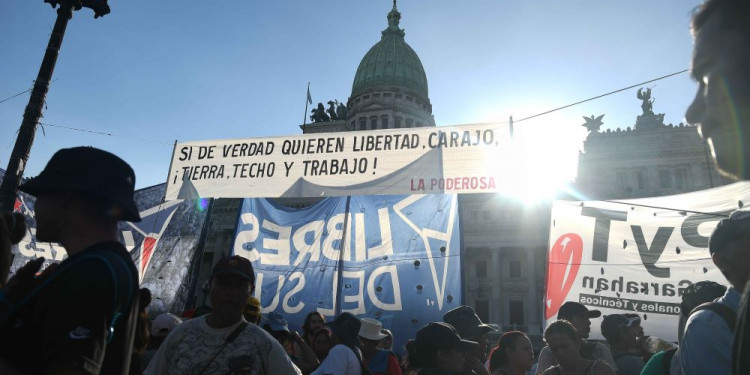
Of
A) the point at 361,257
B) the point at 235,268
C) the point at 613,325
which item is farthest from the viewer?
the point at 361,257

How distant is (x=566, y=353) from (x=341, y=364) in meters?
2.03

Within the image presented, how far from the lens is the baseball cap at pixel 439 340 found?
330cm

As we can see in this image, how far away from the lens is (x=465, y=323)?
17.4 ft

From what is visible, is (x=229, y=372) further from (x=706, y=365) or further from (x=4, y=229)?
(x=706, y=365)

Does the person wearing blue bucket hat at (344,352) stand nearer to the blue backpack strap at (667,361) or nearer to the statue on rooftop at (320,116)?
the blue backpack strap at (667,361)

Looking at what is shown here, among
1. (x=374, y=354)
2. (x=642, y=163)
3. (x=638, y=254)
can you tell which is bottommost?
(x=374, y=354)

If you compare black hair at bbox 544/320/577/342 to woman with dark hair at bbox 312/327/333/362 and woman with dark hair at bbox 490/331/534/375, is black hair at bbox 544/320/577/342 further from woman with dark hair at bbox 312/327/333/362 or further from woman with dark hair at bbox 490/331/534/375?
woman with dark hair at bbox 312/327/333/362

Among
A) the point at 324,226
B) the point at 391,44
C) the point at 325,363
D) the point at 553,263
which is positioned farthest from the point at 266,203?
the point at 391,44

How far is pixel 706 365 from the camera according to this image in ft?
6.36

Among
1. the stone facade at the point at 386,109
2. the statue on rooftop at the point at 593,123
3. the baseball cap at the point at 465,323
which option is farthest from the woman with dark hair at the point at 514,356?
the stone facade at the point at 386,109

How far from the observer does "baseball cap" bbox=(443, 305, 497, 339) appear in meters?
5.21

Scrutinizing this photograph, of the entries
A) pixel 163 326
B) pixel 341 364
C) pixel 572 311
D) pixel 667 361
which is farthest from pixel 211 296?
pixel 572 311

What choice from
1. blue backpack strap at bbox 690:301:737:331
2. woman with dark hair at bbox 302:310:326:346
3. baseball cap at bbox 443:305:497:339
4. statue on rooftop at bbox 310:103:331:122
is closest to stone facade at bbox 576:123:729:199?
statue on rooftop at bbox 310:103:331:122

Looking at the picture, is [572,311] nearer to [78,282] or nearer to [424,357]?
[424,357]
